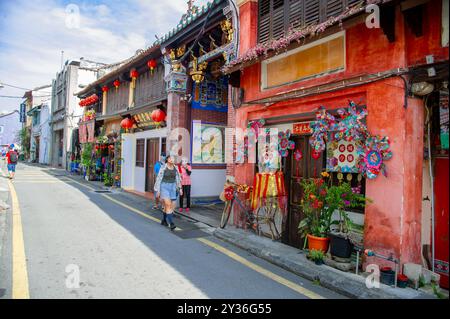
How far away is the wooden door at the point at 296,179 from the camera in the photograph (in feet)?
21.4

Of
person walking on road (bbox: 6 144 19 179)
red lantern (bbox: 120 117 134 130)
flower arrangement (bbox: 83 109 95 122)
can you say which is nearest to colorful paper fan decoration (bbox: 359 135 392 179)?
red lantern (bbox: 120 117 134 130)

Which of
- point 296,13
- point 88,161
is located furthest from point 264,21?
point 88,161

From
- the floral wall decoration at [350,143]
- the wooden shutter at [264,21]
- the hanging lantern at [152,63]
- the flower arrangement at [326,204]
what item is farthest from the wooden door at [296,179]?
the hanging lantern at [152,63]

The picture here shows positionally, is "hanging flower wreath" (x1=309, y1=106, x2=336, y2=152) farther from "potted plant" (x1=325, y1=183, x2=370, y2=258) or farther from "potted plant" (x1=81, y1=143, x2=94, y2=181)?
"potted plant" (x1=81, y1=143, x2=94, y2=181)

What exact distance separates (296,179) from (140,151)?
10568mm

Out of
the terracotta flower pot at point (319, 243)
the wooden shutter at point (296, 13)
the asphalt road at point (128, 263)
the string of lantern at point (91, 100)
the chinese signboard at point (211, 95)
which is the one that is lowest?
the asphalt road at point (128, 263)

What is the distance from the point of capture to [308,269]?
5.11 metres

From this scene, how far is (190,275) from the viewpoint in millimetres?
4945

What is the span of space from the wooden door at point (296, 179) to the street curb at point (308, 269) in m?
0.35

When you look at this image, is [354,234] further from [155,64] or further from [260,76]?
[155,64]

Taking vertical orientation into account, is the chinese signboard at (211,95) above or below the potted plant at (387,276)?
above

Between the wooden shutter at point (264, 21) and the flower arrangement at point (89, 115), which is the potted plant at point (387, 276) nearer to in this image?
the wooden shutter at point (264, 21)
